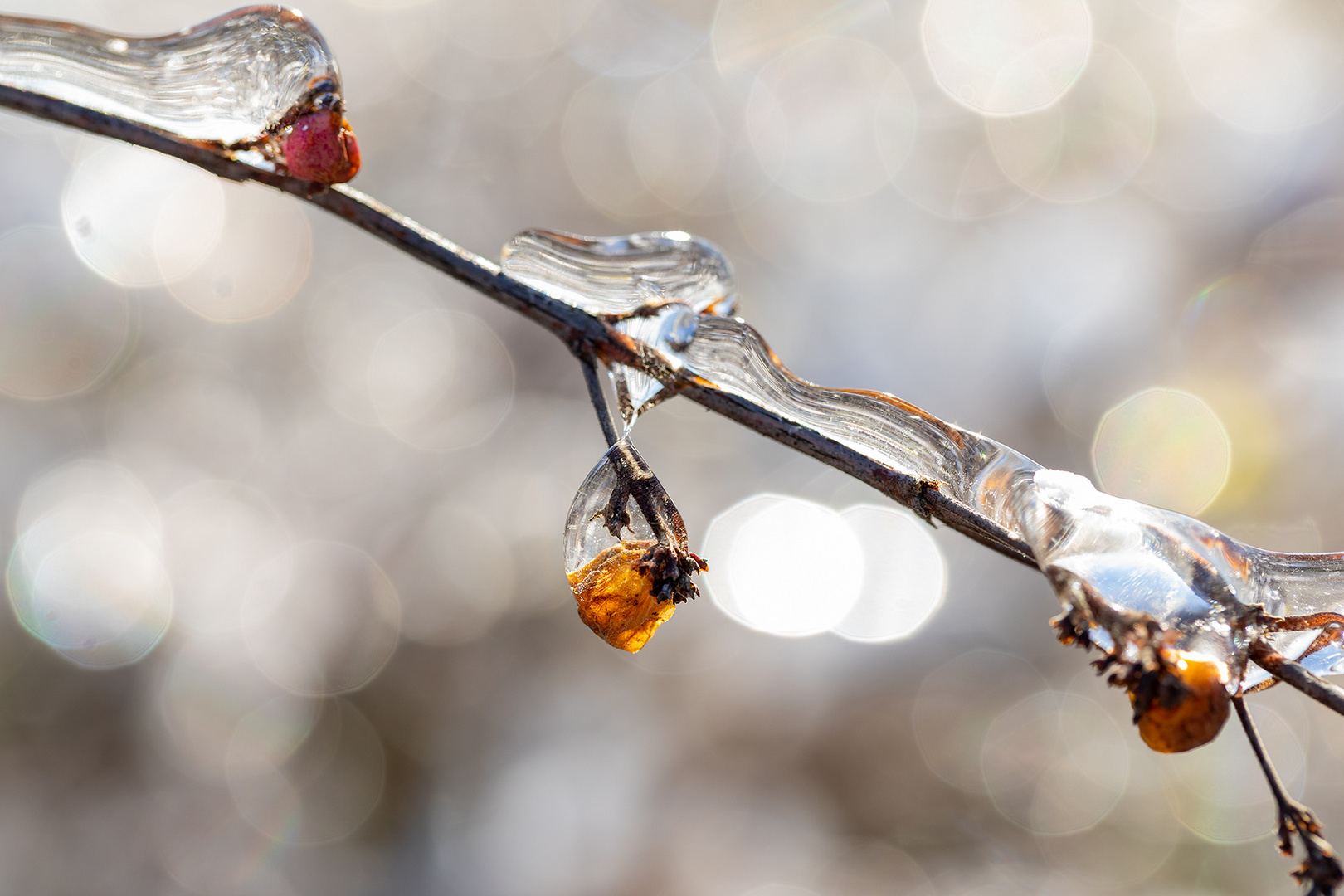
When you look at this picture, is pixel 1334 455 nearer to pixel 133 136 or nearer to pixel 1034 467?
pixel 1034 467

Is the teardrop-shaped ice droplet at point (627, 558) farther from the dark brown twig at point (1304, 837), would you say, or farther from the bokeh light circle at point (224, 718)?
the bokeh light circle at point (224, 718)

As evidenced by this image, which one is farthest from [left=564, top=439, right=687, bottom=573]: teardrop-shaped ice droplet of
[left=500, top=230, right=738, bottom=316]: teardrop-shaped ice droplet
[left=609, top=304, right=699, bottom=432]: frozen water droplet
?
[left=500, top=230, right=738, bottom=316]: teardrop-shaped ice droplet

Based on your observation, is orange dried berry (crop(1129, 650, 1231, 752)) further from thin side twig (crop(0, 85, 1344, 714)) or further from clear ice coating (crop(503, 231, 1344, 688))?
thin side twig (crop(0, 85, 1344, 714))

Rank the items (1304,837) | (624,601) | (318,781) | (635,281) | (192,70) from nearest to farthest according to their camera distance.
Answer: (1304,837) → (624,601) → (192,70) → (635,281) → (318,781)

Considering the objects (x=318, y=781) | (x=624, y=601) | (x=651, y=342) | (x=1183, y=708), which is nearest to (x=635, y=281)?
(x=651, y=342)

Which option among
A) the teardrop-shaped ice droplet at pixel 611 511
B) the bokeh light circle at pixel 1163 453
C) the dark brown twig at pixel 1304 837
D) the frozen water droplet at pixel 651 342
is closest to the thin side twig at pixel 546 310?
the frozen water droplet at pixel 651 342

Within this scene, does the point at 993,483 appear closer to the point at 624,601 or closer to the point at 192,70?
the point at 624,601
